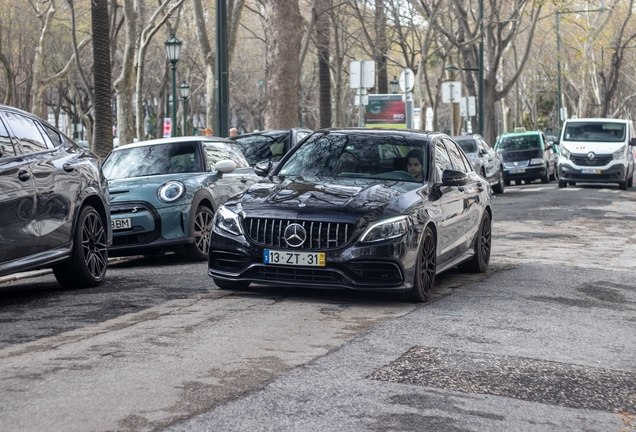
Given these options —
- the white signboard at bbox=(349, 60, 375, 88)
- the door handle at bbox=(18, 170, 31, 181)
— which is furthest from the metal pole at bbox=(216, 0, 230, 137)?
the door handle at bbox=(18, 170, 31, 181)

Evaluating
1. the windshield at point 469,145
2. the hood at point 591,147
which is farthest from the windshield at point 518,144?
the windshield at point 469,145

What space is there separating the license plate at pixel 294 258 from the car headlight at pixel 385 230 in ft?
1.17

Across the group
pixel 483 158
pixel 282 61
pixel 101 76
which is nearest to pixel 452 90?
pixel 483 158

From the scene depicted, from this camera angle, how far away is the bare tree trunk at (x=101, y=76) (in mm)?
27156

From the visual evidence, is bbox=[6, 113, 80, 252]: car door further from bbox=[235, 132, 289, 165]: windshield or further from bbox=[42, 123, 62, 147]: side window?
bbox=[235, 132, 289, 165]: windshield

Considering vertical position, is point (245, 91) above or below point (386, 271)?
above

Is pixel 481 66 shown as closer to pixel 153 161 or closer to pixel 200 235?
pixel 153 161

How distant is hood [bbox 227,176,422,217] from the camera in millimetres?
8461

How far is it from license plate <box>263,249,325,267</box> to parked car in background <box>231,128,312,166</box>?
7.72 m

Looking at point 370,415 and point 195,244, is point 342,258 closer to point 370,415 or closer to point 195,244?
point 370,415

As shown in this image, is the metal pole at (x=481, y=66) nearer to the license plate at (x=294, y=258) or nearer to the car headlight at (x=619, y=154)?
the car headlight at (x=619, y=154)

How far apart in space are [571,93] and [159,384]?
8489 centimetres

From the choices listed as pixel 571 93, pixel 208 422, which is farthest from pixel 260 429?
pixel 571 93

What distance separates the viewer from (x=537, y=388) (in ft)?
18.7
